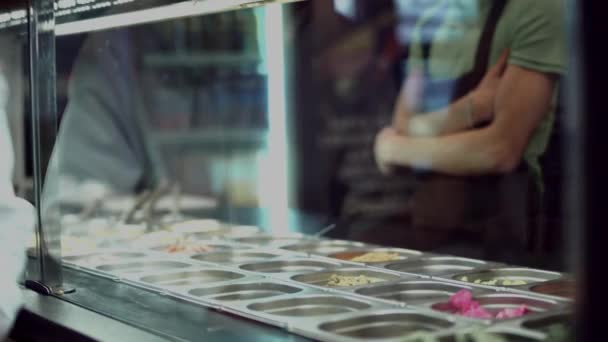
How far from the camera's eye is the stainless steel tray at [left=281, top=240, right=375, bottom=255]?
2.28 metres

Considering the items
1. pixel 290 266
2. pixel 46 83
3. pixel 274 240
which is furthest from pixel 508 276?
pixel 46 83

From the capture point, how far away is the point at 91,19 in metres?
1.99

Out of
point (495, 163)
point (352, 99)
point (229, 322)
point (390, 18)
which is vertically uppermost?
point (390, 18)

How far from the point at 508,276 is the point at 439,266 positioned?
0.61 feet

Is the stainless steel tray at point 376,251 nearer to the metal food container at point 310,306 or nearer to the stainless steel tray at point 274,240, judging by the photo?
the stainless steel tray at point 274,240

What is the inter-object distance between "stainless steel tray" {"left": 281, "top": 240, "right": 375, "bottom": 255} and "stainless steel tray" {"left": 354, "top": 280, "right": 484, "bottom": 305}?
530 millimetres

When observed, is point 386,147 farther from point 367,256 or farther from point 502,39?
point 367,256

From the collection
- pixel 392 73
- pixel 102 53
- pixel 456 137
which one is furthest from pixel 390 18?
pixel 102 53

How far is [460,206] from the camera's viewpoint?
3322 millimetres

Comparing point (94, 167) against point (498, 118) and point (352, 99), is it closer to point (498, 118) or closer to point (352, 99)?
point (352, 99)

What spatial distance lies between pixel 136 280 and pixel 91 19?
0.65 m

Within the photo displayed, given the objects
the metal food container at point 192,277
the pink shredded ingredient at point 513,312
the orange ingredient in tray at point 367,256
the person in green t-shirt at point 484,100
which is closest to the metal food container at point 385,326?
the pink shredded ingredient at point 513,312

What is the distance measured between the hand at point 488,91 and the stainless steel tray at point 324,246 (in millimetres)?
836

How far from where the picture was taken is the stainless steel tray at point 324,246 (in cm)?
228
